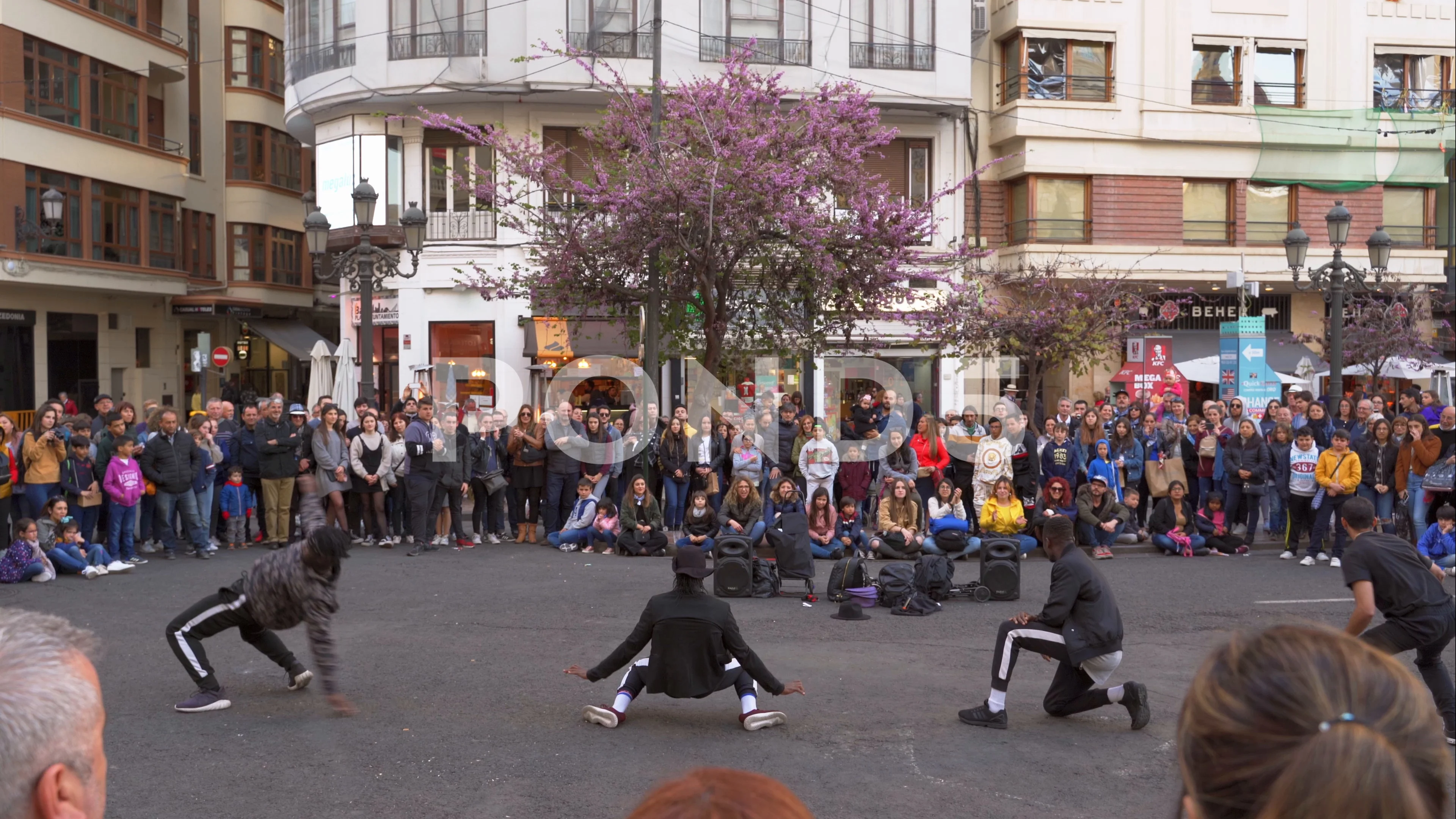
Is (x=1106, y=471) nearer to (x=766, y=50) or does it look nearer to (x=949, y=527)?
(x=949, y=527)

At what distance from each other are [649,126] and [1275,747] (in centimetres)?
1892

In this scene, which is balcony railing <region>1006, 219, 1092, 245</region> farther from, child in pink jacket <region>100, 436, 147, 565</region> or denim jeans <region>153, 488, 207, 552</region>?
child in pink jacket <region>100, 436, 147, 565</region>

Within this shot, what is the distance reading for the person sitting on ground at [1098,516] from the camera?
15.8 m

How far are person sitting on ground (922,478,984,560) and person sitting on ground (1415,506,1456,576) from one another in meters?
5.01

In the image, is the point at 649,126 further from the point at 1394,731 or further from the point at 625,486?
the point at 1394,731

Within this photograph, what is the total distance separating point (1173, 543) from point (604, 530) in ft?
24.9

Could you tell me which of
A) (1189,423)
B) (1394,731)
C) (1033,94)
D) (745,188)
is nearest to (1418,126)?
(1033,94)

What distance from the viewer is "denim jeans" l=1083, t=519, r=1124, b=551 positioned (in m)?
15.9

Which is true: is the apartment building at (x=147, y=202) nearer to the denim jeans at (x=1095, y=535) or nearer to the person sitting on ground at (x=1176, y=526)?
the denim jeans at (x=1095, y=535)

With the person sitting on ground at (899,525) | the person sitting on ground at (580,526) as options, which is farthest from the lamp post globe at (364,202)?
the person sitting on ground at (899,525)

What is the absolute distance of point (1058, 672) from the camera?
8062mm

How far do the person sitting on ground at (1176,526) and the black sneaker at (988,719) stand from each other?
30.1 ft

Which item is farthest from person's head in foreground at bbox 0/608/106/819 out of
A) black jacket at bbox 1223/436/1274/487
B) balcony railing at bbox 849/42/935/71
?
balcony railing at bbox 849/42/935/71

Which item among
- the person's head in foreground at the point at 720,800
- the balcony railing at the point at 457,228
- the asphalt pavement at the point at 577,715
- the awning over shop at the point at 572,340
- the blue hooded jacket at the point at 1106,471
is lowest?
the asphalt pavement at the point at 577,715
